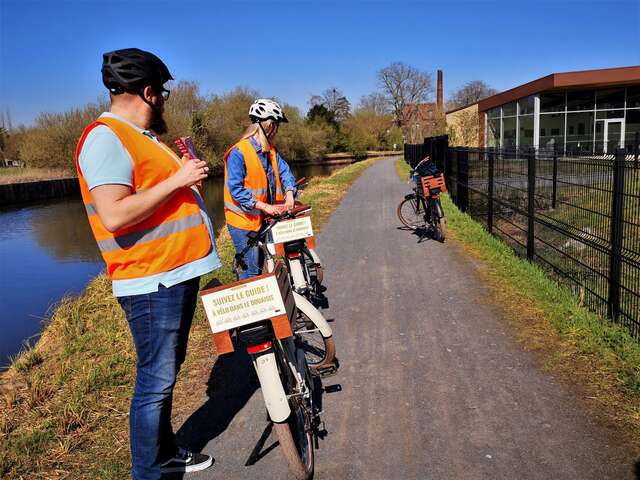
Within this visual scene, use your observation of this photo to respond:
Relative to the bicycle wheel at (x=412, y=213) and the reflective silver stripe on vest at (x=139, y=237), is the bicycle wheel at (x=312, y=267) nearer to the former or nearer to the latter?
the reflective silver stripe on vest at (x=139, y=237)

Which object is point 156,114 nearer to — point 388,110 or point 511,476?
point 511,476

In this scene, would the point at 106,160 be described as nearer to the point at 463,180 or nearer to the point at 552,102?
the point at 463,180

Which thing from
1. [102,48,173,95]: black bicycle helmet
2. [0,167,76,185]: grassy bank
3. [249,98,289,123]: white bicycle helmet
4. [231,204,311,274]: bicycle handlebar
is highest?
Answer: [102,48,173,95]: black bicycle helmet

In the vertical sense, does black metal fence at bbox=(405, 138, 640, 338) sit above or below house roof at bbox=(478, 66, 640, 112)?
below

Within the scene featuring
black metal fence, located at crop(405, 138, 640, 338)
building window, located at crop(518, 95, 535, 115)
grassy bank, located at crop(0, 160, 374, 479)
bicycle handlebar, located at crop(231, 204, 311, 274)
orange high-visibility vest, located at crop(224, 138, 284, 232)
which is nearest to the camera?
grassy bank, located at crop(0, 160, 374, 479)

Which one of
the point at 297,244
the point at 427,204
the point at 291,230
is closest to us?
the point at 291,230

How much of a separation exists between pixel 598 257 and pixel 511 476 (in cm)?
333

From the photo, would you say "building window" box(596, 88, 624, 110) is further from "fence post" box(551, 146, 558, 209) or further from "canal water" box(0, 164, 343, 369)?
"fence post" box(551, 146, 558, 209)

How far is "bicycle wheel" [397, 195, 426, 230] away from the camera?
10.4 m

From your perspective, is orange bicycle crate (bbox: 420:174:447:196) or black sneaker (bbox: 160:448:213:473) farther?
orange bicycle crate (bbox: 420:174:447:196)

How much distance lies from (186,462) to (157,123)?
184cm

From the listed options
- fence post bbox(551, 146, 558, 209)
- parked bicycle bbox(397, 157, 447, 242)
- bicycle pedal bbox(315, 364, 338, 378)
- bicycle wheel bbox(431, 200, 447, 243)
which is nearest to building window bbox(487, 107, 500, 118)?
parked bicycle bbox(397, 157, 447, 242)

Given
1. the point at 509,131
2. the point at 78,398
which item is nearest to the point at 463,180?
the point at 78,398

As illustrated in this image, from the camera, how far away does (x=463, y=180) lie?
39.3ft
